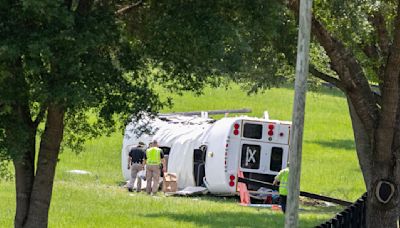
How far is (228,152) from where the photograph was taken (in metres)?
30.9

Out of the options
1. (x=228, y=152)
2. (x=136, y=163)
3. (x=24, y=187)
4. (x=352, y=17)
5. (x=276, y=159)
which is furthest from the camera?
(x=136, y=163)

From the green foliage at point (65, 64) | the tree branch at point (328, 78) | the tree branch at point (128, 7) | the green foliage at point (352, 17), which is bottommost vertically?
the green foliage at point (65, 64)

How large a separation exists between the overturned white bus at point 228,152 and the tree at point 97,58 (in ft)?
48.5

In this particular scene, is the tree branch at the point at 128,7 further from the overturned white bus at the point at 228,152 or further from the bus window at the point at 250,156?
the bus window at the point at 250,156

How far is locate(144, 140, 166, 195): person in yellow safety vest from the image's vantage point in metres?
30.5

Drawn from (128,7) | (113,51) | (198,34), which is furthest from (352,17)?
(198,34)

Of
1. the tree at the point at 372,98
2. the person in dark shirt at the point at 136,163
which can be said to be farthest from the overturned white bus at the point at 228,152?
the tree at the point at 372,98

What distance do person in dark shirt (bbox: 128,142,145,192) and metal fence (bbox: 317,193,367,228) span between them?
12556 millimetres

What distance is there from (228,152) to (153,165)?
216 centimetres

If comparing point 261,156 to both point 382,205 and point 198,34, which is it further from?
point 198,34

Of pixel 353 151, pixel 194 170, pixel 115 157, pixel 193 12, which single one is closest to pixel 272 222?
pixel 194 170

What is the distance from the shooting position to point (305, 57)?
39.0ft

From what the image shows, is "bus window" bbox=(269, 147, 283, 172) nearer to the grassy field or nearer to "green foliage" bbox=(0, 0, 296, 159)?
the grassy field

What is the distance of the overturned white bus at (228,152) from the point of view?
3100 cm
